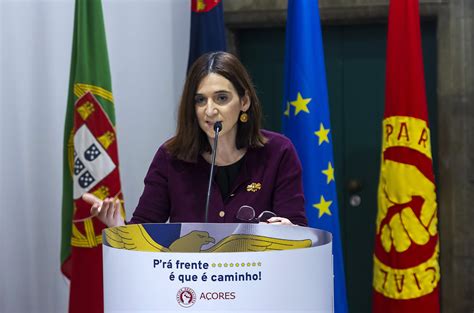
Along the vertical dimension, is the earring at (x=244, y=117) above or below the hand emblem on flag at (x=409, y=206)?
above

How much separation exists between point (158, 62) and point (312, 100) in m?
1.13

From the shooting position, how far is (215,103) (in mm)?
1981

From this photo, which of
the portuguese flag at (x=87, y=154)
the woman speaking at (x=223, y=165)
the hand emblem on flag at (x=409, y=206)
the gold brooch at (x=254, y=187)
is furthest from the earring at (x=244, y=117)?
the hand emblem on flag at (x=409, y=206)

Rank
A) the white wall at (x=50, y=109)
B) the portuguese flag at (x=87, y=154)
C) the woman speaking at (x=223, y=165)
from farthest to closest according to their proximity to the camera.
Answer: the white wall at (x=50, y=109)
the portuguese flag at (x=87, y=154)
the woman speaking at (x=223, y=165)

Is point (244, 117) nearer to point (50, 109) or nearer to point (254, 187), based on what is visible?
point (254, 187)

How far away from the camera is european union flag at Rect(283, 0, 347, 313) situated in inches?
140

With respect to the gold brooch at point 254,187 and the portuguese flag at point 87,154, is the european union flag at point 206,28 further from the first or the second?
the gold brooch at point 254,187

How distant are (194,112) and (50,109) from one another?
1842mm

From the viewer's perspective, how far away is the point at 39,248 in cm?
366

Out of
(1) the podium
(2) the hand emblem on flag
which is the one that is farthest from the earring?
(2) the hand emblem on flag

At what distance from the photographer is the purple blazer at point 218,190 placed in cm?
205

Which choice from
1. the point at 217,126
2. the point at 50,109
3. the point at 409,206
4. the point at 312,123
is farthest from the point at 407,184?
the point at 217,126

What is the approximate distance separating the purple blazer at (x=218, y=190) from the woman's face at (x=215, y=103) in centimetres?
14

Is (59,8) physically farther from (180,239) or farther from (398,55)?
(180,239)
